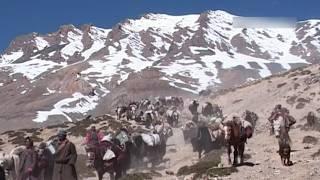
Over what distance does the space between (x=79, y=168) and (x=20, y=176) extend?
523 inches

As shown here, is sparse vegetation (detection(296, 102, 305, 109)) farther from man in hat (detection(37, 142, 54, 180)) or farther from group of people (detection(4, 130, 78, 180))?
man in hat (detection(37, 142, 54, 180))

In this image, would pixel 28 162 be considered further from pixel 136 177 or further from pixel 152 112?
pixel 152 112

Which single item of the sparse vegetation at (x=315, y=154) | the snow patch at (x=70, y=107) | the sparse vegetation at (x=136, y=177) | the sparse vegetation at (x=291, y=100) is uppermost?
the snow patch at (x=70, y=107)

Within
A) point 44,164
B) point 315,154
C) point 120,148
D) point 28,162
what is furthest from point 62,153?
point 315,154

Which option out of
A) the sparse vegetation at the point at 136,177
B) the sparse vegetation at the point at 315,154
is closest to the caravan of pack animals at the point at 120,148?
the sparse vegetation at the point at 136,177

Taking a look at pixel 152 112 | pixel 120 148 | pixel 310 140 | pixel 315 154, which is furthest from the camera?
pixel 152 112

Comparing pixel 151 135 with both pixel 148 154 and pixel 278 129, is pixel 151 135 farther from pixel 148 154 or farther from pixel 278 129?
pixel 278 129

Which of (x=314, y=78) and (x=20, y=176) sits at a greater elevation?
(x=314, y=78)

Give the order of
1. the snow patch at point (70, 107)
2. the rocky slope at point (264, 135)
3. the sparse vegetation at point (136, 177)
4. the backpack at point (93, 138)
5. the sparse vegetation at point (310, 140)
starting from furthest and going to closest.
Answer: the snow patch at point (70, 107) → the sparse vegetation at point (310, 140) → the sparse vegetation at point (136, 177) → the backpack at point (93, 138) → the rocky slope at point (264, 135)

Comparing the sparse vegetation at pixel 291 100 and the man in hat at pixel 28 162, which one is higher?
the sparse vegetation at pixel 291 100

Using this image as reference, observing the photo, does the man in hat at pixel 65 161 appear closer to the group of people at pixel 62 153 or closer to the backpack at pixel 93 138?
the group of people at pixel 62 153

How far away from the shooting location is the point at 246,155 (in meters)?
28.3

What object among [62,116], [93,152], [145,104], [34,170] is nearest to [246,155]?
[93,152]

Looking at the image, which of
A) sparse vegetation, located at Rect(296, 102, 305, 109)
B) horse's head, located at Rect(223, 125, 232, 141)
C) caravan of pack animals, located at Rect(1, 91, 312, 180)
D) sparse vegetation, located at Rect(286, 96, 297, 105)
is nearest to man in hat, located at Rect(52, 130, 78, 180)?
caravan of pack animals, located at Rect(1, 91, 312, 180)
